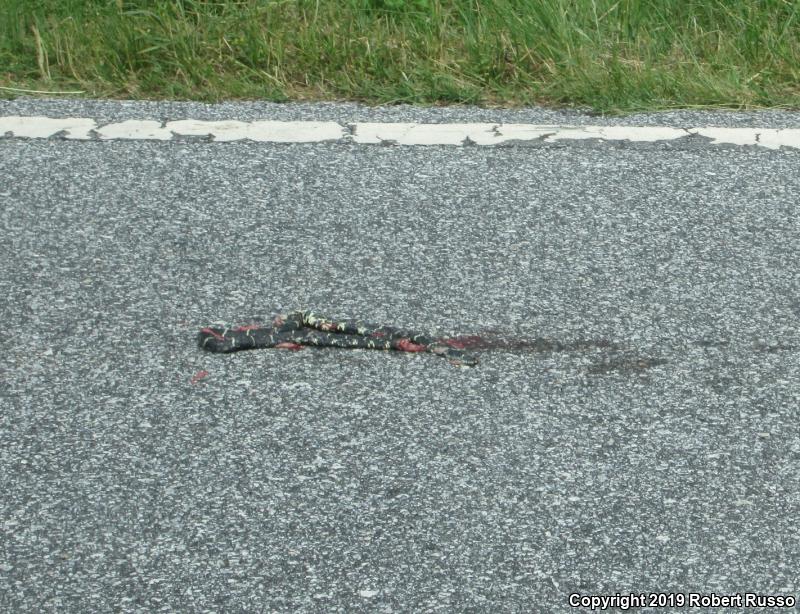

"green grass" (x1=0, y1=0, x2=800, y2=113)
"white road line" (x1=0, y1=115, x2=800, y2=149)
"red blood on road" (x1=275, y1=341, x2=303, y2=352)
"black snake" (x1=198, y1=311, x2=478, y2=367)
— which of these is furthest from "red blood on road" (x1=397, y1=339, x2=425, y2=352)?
"green grass" (x1=0, y1=0, x2=800, y2=113)

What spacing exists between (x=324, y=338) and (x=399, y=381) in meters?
0.29

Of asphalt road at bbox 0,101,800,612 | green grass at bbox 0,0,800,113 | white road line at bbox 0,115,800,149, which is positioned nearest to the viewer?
asphalt road at bbox 0,101,800,612

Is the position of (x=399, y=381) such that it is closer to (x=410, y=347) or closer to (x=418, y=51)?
(x=410, y=347)

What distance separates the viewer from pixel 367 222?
152 inches

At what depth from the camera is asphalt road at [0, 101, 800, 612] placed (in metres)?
2.41

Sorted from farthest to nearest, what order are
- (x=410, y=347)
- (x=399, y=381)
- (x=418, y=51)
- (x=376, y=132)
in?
(x=418, y=51)
(x=376, y=132)
(x=410, y=347)
(x=399, y=381)

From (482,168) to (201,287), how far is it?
4.01 feet

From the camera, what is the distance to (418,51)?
5145 mm

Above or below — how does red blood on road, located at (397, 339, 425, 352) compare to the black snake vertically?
below

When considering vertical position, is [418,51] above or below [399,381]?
above

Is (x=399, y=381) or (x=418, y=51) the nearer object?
(x=399, y=381)

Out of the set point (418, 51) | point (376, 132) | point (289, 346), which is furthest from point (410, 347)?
point (418, 51)

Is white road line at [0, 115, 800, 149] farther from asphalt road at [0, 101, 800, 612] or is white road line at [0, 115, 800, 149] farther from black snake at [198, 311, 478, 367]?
black snake at [198, 311, 478, 367]

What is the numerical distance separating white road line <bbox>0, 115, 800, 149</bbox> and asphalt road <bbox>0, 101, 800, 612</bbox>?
80mm
